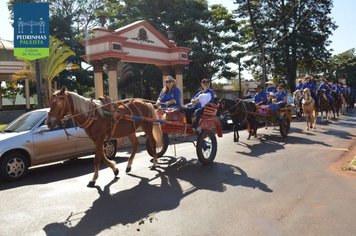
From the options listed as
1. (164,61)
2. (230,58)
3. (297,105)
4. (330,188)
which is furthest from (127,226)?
(230,58)

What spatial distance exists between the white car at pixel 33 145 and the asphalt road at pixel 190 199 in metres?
0.37

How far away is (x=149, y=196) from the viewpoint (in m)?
7.17

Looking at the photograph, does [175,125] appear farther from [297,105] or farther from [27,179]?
[297,105]

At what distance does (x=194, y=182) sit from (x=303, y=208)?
2433 millimetres

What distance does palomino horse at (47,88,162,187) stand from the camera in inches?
294

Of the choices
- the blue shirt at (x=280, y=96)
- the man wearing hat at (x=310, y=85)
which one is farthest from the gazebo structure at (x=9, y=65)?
the blue shirt at (x=280, y=96)

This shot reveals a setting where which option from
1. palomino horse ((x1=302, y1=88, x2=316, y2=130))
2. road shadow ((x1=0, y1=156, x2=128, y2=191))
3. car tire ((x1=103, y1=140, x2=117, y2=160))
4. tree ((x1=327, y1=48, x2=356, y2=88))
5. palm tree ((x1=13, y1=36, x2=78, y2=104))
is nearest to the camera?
road shadow ((x1=0, y1=156, x2=128, y2=191))

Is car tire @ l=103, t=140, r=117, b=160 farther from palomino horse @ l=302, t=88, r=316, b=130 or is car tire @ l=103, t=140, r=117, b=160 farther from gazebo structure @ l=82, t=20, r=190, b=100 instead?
palomino horse @ l=302, t=88, r=316, b=130

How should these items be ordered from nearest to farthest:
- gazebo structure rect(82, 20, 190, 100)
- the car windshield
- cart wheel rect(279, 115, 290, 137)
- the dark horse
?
the car windshield, the dark horse, cart wheel rect(279, 115, 290, 137), gazebo structure rect(82, 20, 190, 100)

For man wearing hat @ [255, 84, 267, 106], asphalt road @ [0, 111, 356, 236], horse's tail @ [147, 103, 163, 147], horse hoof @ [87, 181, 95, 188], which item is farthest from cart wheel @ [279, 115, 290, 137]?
horse hoof @ [87, 181, 95, 188]

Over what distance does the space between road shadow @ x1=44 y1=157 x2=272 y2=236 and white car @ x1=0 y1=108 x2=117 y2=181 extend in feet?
7.17

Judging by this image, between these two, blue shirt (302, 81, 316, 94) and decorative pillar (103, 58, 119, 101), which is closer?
decorative pillar (103, 58, 119, 101)

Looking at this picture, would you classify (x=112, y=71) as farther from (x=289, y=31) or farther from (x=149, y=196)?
(x=289, y=31)

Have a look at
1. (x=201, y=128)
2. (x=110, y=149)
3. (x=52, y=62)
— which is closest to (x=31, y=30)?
(x=110, y=149)
